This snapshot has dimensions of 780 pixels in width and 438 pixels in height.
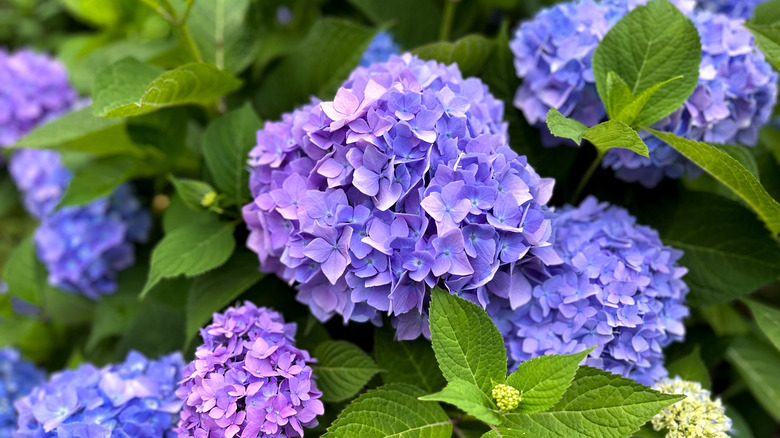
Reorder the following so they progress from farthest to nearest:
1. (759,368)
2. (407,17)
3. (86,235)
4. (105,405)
Result: 1. (407,17)
2. (86,235)
3. (759,368)
4. (105,405)

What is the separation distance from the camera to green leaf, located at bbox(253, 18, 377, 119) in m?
1.48

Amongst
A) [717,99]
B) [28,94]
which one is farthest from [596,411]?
[28,94]

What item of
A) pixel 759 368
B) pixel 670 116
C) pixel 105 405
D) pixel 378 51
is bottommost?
pixel 759 368

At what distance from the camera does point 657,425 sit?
1062mm

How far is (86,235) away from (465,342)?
1.28 meters

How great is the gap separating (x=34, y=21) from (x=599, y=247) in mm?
2693

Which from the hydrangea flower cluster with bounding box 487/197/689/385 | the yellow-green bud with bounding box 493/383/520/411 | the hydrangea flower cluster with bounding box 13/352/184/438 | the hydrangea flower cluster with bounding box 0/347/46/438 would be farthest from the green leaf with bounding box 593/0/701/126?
the hydrangea flower cluster with bounding box 0/347/46/438

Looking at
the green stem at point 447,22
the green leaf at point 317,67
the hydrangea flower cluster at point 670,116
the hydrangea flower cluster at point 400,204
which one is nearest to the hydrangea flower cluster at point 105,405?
the hydrangea flower cluster at point 400,204

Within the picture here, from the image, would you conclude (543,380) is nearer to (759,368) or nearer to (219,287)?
(219,287)

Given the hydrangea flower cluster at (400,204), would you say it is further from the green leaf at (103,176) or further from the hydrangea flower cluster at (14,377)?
the hydrangea flower cluster at (14,377)

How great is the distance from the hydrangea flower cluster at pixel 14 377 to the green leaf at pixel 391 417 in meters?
1.11

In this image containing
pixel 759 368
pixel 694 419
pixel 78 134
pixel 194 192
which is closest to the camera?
pixel 694 419

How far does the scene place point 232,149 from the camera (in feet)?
4.43

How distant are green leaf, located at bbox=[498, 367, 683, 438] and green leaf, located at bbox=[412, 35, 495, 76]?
0.72 m
